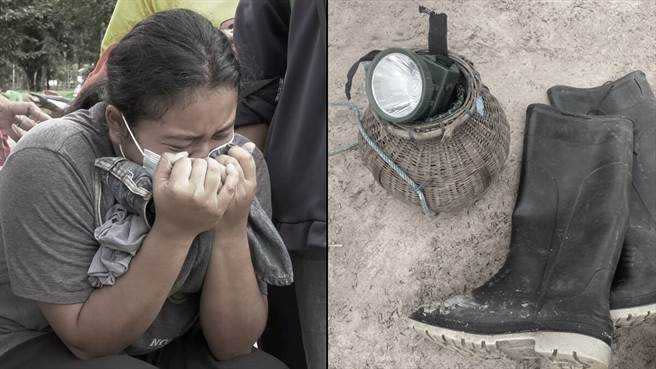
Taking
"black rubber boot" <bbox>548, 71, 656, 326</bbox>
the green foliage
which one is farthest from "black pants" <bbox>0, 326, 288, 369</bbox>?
the green foliage

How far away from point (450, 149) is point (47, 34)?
22.7 metres

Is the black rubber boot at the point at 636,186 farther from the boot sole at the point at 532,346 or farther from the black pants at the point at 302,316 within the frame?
the black pants at the point at 302,316

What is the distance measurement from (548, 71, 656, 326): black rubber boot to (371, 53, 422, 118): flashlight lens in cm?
38

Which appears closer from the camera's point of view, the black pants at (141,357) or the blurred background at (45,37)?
the black pants at (141,357)

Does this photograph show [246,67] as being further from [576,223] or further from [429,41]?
[576,223]

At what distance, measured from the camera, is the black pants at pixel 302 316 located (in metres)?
1.86

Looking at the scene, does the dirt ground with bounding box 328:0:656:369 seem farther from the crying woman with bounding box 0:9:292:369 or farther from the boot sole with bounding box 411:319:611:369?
the crying woman with bounding box 0:9:292:369

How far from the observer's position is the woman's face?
152cm

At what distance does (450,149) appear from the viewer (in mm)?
1560

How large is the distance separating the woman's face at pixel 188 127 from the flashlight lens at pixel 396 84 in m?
0.31

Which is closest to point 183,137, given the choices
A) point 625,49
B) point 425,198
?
point 425,198

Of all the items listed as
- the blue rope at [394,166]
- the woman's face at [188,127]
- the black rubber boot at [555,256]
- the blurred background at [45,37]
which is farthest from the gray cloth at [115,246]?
the blurred background at [45,37]

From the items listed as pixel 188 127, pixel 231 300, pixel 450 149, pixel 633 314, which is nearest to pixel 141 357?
pixel 231 300

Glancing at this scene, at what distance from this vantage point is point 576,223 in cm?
159
